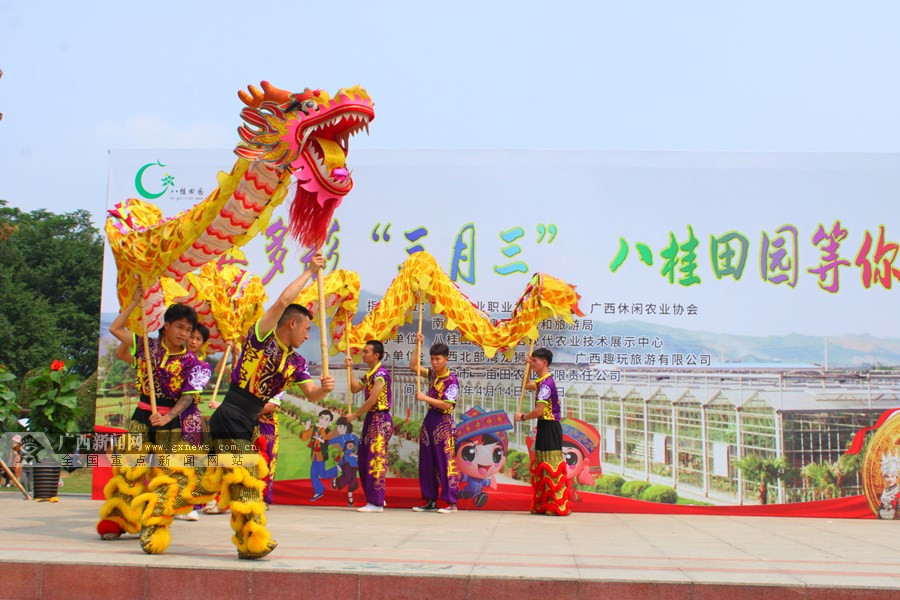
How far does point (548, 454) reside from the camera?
7.39 metres

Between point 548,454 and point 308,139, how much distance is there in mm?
3619

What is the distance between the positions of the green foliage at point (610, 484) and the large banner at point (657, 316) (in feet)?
0.04

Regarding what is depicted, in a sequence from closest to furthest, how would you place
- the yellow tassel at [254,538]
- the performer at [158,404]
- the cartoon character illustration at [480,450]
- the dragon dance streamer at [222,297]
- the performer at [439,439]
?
1. the yellow tassel at [254,538]
2. the performer at [158,404]
3. the dragon dance streamer at [222,297]
4. the performer at [439,439]
5. the cartoon character illustration at [480,450]

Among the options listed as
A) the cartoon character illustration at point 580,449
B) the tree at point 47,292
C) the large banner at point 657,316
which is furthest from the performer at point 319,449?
the tree at point 47,292

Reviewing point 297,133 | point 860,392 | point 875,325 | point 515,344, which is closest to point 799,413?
point 860,392

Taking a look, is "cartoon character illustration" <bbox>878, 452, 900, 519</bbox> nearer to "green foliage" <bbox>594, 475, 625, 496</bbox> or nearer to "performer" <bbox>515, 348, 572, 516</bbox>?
"green foliage" <bbox>594, 475, 625, 496</bbox>

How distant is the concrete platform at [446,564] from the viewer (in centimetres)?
401

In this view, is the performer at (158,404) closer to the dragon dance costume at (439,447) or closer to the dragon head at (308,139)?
the dragon head at (308,139)

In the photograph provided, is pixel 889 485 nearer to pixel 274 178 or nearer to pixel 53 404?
pixel 274 178

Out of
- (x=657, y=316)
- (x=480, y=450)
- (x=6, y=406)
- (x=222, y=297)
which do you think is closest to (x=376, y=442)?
(x=480, y=450)

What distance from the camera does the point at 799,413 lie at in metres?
7.71

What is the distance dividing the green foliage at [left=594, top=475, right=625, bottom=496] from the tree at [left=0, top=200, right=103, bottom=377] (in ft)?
54.8

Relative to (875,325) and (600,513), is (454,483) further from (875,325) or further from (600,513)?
(875,325)

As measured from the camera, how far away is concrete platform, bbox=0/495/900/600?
13.2ft
